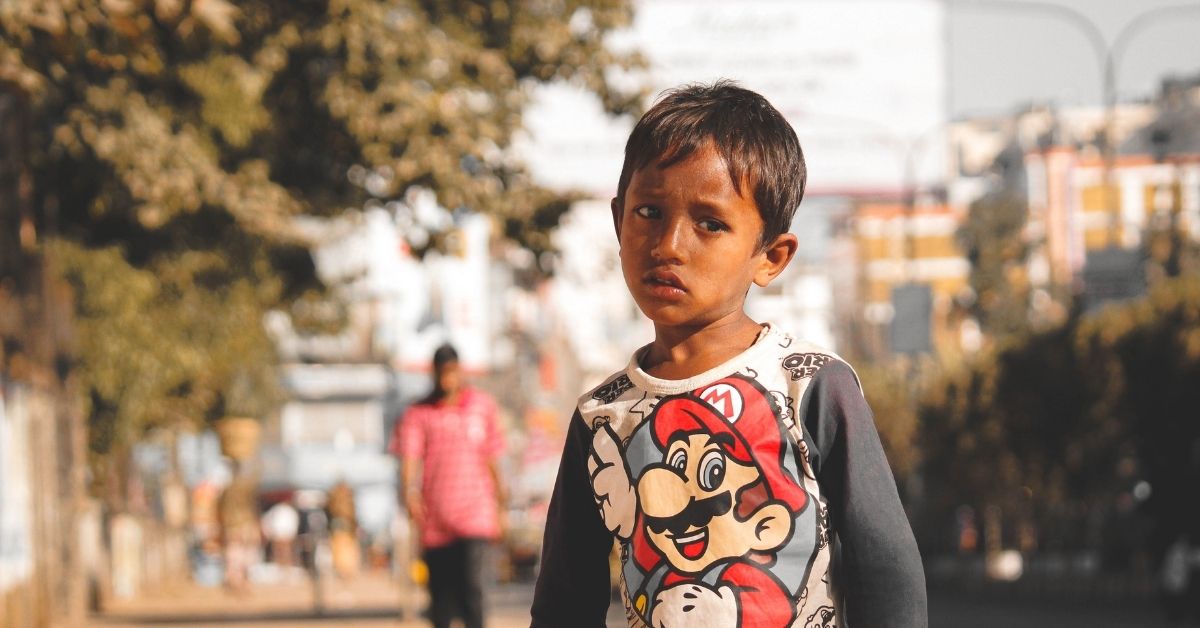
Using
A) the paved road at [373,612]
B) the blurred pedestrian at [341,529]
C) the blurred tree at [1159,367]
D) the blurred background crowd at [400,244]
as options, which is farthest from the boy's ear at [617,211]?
the blurred pedestrian at [341,529]

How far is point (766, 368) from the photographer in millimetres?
3107

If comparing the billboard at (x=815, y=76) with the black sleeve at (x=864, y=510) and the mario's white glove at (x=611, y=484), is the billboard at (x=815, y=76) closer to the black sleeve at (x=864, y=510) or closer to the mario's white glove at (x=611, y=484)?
the mario's white glove at (x=611, y=484)

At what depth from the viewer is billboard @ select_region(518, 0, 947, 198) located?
2695 cm

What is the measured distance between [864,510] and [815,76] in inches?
977

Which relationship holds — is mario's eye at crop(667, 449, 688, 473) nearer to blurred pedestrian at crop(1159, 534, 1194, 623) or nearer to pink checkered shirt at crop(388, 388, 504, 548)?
pink checkered shirt at crop(388, 388, 504, 548)

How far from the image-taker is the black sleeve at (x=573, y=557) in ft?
10.8

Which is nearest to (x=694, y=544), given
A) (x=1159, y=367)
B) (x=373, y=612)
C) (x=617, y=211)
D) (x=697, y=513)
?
(x=697, y=513)

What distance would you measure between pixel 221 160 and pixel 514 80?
8.60 feet

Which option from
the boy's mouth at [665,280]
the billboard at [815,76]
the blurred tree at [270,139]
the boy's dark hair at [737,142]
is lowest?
the boy's mouth at [665,280]

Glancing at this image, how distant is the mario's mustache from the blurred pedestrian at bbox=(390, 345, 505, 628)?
6.29 meters

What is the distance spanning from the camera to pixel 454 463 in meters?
9.34

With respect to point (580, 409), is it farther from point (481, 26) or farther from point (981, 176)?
point (981, 176)

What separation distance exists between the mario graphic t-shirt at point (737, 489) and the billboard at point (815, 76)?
2339 centimetres

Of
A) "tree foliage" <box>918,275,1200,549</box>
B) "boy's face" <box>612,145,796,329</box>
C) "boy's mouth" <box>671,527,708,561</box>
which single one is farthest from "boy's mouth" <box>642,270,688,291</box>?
"tree foliage" <box>918,275,1200,549</box>
